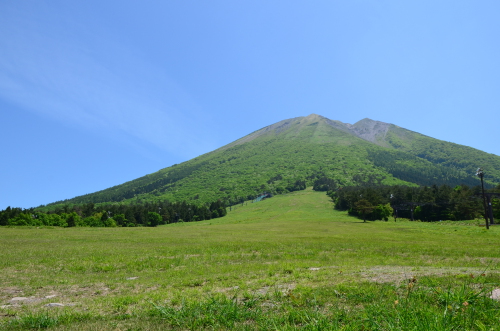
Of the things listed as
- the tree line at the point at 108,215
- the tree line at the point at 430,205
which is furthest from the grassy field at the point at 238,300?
the tree line at the point at 108,215

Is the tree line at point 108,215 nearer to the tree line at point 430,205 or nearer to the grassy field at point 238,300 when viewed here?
the tree line at point 430,205

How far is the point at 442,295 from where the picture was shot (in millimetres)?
7414

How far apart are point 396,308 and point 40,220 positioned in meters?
132

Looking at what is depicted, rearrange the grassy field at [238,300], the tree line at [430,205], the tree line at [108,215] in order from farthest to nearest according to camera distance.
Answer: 1. the tree line at [108,215]
2. the tree line at [430,205]
3. the grassy field at [238,300]

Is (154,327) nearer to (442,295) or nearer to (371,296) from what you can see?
(371,296)

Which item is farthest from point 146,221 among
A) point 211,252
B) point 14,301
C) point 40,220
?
point 14,301

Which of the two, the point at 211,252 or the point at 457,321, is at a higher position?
the point at 457,321

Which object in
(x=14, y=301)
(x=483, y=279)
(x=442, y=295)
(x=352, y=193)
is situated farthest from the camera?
(x=352, y=193)

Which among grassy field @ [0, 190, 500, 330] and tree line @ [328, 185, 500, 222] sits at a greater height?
grassy field @ [0, 190, 500, 330]

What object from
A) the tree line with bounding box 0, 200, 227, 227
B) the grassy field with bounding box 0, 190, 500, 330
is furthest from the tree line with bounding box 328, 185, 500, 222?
the grassy field with bounding box 0, 190, 500, 330

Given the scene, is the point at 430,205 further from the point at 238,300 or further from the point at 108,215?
the point at 108,215

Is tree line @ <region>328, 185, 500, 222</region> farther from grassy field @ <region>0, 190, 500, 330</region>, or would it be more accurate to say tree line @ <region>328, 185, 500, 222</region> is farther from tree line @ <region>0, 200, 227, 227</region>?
grassy field @ <region>0, 190, 500, 330</region>

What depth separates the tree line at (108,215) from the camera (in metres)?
104

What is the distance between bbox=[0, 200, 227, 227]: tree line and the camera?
10369cm
